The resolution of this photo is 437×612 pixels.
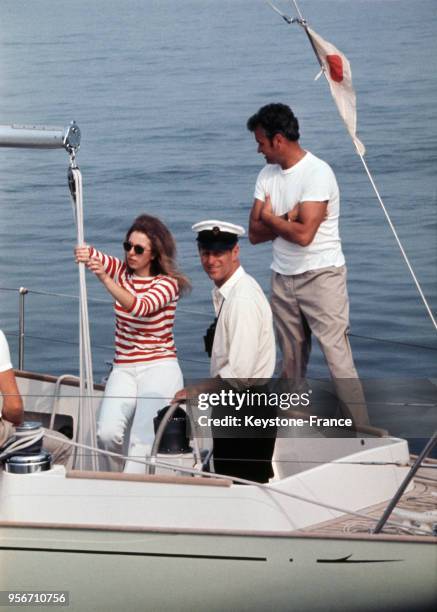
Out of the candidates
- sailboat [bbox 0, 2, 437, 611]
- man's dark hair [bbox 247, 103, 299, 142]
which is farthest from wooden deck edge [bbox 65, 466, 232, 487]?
man's dark hair [bbox 247, 103, 299, 142]

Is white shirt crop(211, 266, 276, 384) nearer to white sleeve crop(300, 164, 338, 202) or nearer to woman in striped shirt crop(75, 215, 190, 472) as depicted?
woman in striped shirt crop(75, 215, 190, 472)

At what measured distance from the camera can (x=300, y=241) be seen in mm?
3807

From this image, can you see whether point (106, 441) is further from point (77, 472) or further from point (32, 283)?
point (32, 283)

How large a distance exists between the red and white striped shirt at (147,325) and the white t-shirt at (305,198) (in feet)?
1.38

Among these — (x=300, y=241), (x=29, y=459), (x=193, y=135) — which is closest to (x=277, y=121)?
(x=300, y=241)

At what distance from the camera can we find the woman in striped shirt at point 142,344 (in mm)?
3562

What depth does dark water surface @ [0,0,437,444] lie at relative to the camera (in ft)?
18.9

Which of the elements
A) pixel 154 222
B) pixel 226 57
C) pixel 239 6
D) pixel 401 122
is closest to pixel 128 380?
pixel 154 222

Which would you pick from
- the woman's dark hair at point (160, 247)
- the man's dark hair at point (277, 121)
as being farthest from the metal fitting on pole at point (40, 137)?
the man's dark hair at point (277, 121)

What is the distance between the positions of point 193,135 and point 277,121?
3166mm

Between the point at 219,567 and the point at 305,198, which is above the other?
the point at 305,198

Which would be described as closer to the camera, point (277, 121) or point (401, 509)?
point (401, 509)

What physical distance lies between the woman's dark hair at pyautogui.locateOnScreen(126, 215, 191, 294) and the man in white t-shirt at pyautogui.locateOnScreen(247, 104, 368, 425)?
0.33 meters

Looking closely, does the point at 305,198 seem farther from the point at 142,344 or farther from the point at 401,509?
the point at 401,509
